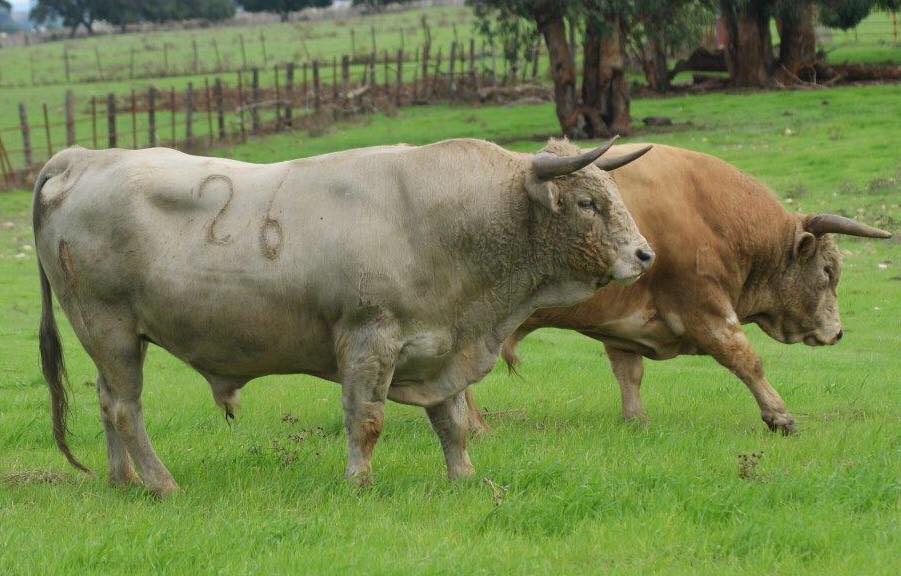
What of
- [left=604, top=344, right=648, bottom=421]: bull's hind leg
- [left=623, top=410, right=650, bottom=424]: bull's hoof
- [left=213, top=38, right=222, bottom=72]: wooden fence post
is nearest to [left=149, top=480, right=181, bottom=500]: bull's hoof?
[left=623, top=410, right=650, bottom=424]: bull's hoof

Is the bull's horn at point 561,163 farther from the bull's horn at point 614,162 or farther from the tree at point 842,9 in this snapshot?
the tree at point 842,9

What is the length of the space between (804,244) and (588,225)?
3.08m

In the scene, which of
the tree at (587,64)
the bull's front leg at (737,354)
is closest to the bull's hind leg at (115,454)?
the bull's front leg at (737,354)

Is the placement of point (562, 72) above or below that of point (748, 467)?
below

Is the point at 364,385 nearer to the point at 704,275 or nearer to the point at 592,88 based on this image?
the point at 704,275

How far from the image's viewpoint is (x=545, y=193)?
23.0ft

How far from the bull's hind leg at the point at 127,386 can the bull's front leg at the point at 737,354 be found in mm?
3795

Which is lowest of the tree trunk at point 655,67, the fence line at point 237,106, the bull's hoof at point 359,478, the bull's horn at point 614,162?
the fence line at point 237,106

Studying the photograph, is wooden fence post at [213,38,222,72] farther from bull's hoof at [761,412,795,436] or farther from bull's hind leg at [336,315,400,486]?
bull's hind leg at [336,315,400,486]

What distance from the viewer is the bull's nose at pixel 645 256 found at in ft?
23.2

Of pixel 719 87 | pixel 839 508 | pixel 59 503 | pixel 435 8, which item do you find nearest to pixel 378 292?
pixel 59 503

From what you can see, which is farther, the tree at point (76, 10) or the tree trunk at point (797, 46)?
the tree at point (76, 10)

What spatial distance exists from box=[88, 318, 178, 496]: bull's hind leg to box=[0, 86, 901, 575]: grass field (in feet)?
0.68

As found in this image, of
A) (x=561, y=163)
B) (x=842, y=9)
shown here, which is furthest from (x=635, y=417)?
(x=842, y=9)
